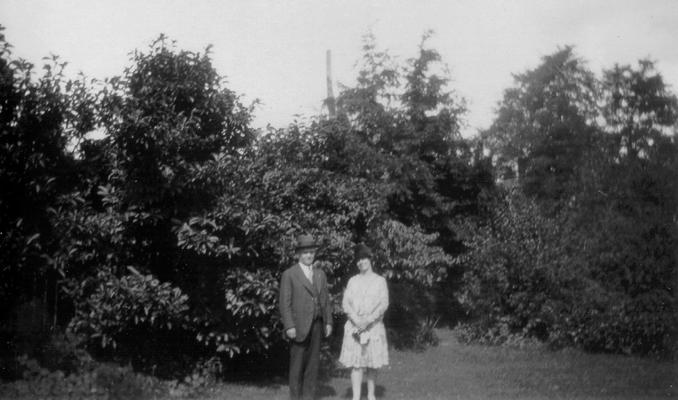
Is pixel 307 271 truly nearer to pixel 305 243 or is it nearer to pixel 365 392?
pixel 305 243

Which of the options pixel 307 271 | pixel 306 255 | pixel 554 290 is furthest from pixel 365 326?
pixel 554 290

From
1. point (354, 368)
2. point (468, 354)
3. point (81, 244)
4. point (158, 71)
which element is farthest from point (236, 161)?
point (468, 354)

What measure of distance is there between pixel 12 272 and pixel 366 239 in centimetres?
586

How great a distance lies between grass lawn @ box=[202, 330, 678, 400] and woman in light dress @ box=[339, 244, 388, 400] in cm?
76

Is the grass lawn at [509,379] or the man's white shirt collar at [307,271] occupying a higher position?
the man's white shirt collar at [307,271]

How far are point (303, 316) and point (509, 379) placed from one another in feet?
13.7

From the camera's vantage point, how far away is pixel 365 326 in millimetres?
7789

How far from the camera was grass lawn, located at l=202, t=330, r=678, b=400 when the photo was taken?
334 inches

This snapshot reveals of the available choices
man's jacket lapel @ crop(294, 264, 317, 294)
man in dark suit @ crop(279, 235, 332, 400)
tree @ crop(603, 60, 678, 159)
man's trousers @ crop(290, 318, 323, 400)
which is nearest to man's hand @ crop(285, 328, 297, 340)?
man in dark suit @ crop(279, 235, 332, 400)

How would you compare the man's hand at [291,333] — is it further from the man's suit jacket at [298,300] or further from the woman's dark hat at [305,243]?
the woman's dark hat at [305,243]

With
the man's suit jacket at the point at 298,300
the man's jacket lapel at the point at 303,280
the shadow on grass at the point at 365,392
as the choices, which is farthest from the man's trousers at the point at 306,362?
the shadow on grass at the point at 365,392

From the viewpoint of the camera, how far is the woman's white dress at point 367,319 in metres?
7.73

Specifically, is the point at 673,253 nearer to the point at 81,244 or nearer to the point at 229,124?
the point at 229,124

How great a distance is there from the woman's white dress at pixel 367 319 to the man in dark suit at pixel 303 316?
56 cm
